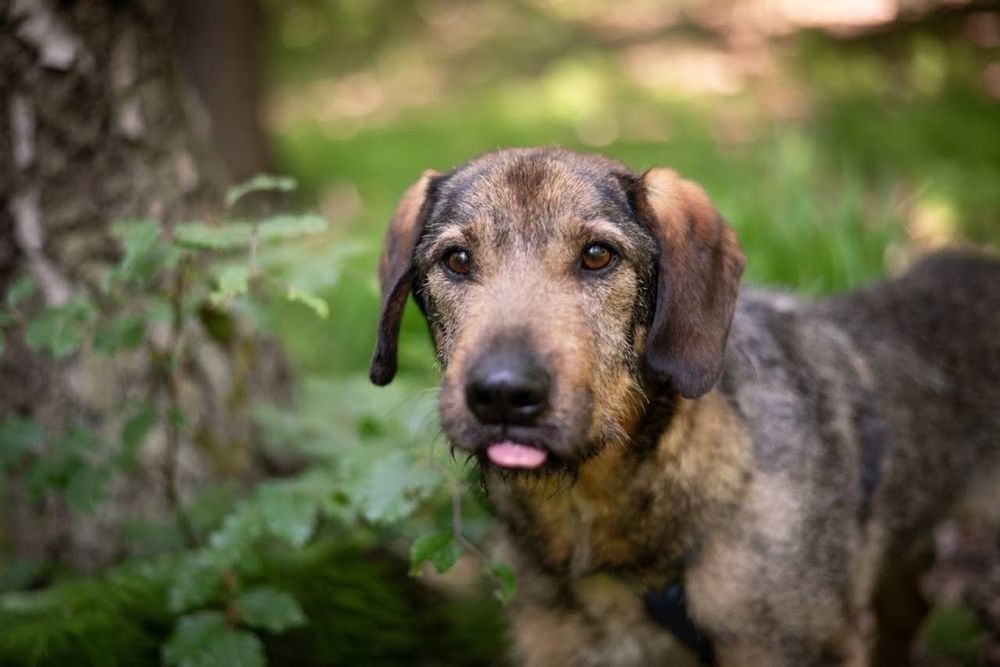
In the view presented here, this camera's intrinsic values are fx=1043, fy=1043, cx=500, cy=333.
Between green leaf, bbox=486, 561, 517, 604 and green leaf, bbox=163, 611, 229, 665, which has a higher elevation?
green leaf, bbox=486, 561, 517, 604

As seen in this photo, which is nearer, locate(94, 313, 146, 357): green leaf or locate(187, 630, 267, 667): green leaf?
locate(187, 630, 267, 667): green leaf

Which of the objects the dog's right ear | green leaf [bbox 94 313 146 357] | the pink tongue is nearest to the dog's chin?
the pink tongue

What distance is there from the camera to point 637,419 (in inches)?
116

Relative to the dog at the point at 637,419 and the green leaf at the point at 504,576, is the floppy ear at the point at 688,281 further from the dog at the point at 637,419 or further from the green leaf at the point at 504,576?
the green leaf at the point at 504,576

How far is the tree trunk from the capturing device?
12.8 ft

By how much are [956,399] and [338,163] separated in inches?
373

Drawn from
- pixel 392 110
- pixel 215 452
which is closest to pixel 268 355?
pixel 215 452

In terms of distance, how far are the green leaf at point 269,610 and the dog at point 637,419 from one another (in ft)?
2.32

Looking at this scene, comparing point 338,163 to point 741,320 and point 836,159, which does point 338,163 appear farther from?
point 741,320

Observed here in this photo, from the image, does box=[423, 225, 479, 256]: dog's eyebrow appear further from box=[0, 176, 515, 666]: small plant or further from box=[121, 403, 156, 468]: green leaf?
box=[121, 403, 156, 468]: green leaf

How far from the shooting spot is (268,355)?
4.71 meters

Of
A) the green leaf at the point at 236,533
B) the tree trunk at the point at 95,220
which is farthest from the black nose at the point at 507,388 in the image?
the tree trunk at the point at 95,220

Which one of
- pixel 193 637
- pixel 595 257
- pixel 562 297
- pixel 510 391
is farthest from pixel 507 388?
pixel 193 637

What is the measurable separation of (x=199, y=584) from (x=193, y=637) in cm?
19
